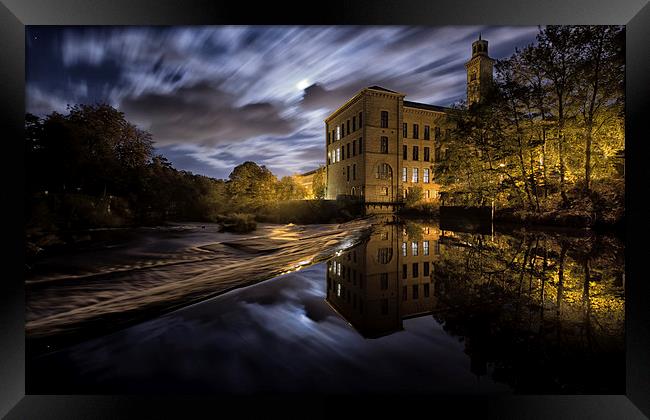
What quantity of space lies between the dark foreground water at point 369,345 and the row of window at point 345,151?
19620mm

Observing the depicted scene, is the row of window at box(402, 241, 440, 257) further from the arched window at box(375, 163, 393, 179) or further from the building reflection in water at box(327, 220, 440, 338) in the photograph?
the arched window at box(375, 163, 393, 179)

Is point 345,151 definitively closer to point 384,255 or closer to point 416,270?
point 384,255

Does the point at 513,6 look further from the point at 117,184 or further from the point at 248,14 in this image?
the point at 117,184

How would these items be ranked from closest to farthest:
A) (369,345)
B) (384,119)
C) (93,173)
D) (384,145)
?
(369,345), (93,173), (384,119), (384,145)

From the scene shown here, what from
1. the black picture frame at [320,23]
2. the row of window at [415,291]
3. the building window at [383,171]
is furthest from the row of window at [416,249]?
the building window at [383,171]

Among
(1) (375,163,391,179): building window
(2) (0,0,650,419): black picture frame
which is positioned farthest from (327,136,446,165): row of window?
(2) (0,0,650,419): black picture frame

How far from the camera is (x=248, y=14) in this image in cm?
223

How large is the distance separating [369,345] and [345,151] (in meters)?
22.9

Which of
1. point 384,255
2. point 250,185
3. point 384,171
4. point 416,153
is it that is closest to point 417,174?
point 416,153

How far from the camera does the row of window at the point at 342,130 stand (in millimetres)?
21731

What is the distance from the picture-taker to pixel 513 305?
2.21 m

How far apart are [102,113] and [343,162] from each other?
1927 cm

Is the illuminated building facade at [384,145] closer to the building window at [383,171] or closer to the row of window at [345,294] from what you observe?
the building window at [383,171]

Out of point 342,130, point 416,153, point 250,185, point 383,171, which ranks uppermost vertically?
point 342,130
